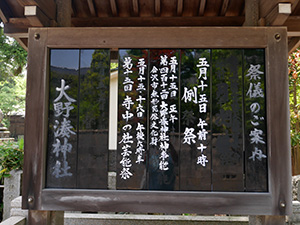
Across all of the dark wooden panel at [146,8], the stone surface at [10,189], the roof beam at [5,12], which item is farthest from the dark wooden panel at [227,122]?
the stone surface at [10,189]

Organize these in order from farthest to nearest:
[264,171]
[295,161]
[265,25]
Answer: [295,161]
[265,25]
[264,171]

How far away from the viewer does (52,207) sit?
3057 millimetres

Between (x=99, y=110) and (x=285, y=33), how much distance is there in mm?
2688

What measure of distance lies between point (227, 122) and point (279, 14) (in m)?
1.48

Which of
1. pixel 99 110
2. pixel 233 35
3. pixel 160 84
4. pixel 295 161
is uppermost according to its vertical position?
pixel 233 35

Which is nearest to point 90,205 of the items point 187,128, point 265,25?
point 187,128

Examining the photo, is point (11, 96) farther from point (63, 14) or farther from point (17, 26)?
point (63, 14)

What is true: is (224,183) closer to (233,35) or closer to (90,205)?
(90,205)

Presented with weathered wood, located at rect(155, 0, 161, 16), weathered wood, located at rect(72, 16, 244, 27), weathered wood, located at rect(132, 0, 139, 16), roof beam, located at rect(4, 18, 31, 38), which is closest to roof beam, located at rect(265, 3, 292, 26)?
weathered wood, located at rect(72, 16, 244, 27)

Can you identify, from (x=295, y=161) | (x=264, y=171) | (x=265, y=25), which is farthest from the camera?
(x=295, y=161)

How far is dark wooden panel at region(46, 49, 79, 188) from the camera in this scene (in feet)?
10.2

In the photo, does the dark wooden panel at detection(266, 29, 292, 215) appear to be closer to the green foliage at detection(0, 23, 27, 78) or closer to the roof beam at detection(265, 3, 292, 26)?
the roof beam at detection(265, 3, 292, 26)

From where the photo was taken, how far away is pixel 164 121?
309 cm

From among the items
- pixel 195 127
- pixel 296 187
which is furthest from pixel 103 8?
pixel 296 187
